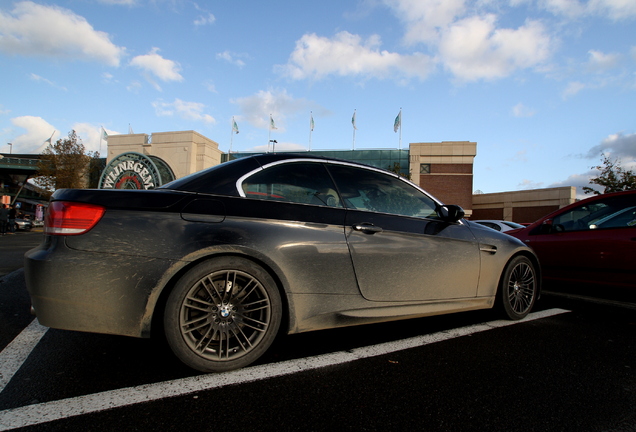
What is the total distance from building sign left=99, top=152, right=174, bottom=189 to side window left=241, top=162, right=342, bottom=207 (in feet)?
119

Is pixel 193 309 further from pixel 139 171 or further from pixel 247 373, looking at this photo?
pixel 139 171

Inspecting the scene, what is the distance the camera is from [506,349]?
9.13ft

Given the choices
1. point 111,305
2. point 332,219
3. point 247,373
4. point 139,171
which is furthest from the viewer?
point 139,171

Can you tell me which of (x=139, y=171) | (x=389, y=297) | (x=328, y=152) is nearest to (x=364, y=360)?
(x=389, y=297)

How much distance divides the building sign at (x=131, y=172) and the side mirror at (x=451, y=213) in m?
36.3

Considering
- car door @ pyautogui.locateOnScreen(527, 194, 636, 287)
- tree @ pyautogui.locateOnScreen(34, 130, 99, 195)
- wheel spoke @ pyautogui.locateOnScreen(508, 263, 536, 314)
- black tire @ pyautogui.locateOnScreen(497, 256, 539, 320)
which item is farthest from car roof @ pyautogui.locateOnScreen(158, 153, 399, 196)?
tree @ pyautogui.locateOnScreen(34, 130, 99, 195)

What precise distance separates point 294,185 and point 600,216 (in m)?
Answer: 4.01

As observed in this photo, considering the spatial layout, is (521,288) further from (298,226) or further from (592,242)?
(298,226)

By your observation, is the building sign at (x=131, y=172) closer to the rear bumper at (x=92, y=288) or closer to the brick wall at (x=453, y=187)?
the brick wall at (x=453, y=187)

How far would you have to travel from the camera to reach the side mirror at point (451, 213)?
3.27 m

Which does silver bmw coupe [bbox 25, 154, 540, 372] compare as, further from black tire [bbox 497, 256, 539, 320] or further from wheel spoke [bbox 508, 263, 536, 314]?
wheel spoke [bbox 508, 263, 536, 314]

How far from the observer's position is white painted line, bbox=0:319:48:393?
7.07ft

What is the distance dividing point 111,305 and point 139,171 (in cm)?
3821

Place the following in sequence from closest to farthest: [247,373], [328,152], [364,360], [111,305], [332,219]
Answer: [111,305], [247,373], [364,360], [332,219], [328,152]
